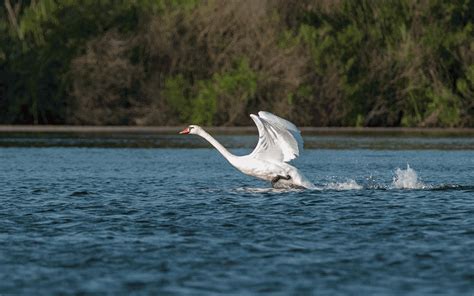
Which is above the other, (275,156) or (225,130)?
(275,156)

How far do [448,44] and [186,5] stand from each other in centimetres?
1435

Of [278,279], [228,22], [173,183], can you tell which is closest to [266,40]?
[228,22]

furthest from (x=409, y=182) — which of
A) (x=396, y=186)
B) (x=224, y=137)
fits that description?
(x=224, y=137)

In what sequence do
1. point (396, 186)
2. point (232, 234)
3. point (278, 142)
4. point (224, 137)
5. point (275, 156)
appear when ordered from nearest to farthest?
1. point (232, 234)
2. point (278, 142)
3. point (275, 156)
4. point (396, 186)
5. point (224, 137)

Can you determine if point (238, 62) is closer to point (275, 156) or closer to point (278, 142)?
point (275, 156)

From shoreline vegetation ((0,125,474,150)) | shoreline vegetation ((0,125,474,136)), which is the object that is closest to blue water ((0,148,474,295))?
shoreline vegetation ((0,125,474,150))

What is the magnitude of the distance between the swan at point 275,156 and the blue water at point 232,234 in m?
0.38

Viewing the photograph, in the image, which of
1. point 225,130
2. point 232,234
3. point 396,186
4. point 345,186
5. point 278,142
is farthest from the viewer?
point 225,130

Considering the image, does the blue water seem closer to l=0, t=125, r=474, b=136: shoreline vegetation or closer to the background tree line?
l=0, t=125, r=474, b=136: shoreline vegetation

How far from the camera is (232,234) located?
18.0m

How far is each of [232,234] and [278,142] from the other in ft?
24.2

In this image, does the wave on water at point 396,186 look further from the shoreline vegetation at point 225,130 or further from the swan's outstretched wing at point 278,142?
the shoreline vegetation at point 225,130

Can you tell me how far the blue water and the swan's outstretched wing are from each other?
0.75 metres

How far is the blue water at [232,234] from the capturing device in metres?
13.9
